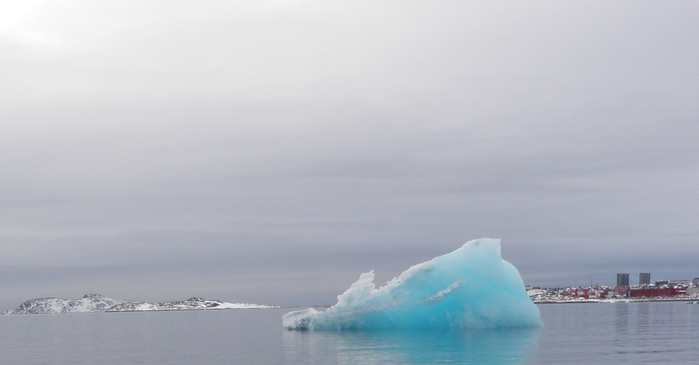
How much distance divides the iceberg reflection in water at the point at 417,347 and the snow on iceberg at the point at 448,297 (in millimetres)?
687

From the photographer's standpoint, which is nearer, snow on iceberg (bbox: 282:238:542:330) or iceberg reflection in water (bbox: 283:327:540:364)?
iceberg reflection in water (bbox: 283:327:540:364)

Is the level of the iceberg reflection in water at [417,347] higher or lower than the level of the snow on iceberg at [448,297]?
lower

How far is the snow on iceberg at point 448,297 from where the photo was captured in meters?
41.8

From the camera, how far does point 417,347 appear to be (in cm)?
3294

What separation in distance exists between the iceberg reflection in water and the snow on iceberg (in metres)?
0.69

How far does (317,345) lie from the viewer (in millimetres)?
35875

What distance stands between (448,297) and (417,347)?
9809mm

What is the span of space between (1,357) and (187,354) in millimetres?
10397

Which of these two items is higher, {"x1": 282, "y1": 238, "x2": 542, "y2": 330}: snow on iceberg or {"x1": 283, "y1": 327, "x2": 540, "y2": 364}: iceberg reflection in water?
{"x1": 282, "y1": 238, "x2": 542, "y2": 330}: snow on iceberg

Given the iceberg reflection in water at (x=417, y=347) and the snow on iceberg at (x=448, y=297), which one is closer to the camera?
the iceberg reflection in water at (x=417, y=347)

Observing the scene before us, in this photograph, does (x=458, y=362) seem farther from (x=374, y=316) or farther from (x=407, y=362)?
(x=374, y=316)

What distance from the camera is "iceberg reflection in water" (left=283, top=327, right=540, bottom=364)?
27433mm

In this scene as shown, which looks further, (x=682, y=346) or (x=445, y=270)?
(x=445, y=270)

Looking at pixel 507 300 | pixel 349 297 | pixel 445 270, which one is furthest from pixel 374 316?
pixel 507 300
